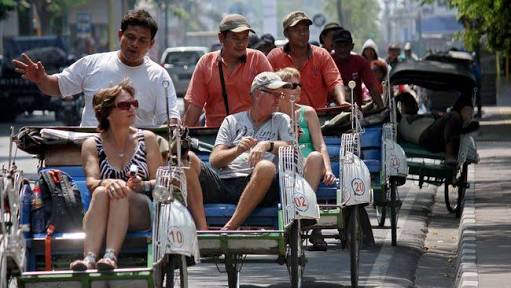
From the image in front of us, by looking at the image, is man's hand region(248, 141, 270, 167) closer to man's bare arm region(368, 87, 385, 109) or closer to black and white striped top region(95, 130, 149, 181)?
black and white striped top region(95, 130, 149, 181)

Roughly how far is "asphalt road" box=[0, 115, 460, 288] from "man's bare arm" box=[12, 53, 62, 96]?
1.70 m

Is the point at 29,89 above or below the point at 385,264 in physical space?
below

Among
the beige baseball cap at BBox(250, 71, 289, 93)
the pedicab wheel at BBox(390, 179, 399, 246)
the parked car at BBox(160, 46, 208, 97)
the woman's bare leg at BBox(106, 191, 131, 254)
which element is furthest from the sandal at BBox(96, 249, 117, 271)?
the parked car at BBox(160, 46, 208, 97)

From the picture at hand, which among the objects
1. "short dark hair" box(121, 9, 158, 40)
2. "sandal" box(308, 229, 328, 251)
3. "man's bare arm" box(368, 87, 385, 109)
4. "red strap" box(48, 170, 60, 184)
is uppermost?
"short dark hair" box(121, 9, 158, 40)

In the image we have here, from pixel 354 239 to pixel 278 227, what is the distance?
1272 millimetres

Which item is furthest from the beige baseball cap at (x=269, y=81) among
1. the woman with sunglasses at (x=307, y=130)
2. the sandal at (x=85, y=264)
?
the sandal at (x=85, y=264)

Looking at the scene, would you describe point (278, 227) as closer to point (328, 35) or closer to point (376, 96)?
point (376, 96)

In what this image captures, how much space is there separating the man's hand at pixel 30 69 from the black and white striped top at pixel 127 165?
1585mm

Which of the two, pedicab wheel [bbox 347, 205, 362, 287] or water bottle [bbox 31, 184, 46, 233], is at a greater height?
water bottle [bbox 31, 184, 46, 233]

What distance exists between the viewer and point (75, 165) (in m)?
10.9

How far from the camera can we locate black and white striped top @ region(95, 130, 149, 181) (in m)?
9.90

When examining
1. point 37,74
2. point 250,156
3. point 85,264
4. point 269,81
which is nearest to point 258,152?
point 250,156

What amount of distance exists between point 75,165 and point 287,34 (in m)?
4.64

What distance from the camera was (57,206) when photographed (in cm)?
989
